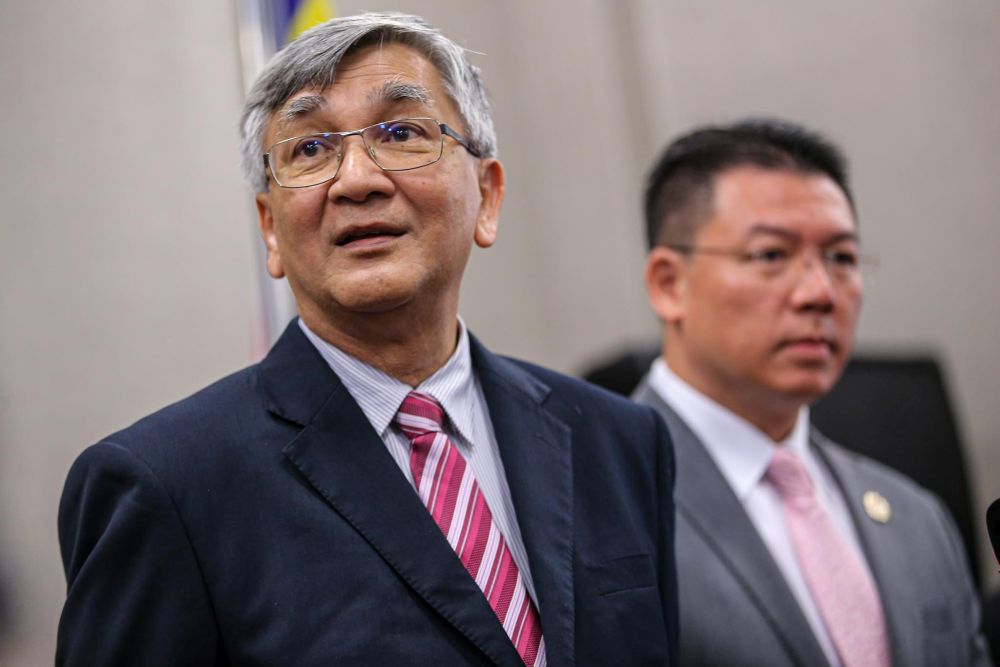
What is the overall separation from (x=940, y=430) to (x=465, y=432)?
6.51ft

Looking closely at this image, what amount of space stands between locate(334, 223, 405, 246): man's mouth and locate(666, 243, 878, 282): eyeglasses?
1011 millimetres

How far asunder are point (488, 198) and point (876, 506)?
1.10 m

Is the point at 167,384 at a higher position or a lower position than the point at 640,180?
lower

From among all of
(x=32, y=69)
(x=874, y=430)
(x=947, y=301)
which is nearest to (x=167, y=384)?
(x=32, y=69)

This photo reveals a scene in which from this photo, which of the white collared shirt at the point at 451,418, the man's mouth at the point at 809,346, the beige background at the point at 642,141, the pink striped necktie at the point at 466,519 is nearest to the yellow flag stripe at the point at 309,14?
the beige background at the point at 642,141

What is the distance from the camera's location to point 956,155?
3.51 m

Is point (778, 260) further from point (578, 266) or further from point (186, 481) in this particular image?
point (578, 266)

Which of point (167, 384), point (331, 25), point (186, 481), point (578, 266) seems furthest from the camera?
point (578, 266)

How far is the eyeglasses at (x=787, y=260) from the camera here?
6.94ft

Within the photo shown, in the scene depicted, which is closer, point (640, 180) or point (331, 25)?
point (331, 25)

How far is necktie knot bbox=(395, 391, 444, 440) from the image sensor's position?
1349 millimetres

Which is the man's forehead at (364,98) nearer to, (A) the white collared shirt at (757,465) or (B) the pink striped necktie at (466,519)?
(B) the pink striped necktie at (466,519)

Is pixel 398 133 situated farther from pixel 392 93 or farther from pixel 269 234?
pixel 269 234

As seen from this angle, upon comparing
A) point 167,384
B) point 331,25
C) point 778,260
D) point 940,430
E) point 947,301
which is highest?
point 331,25
